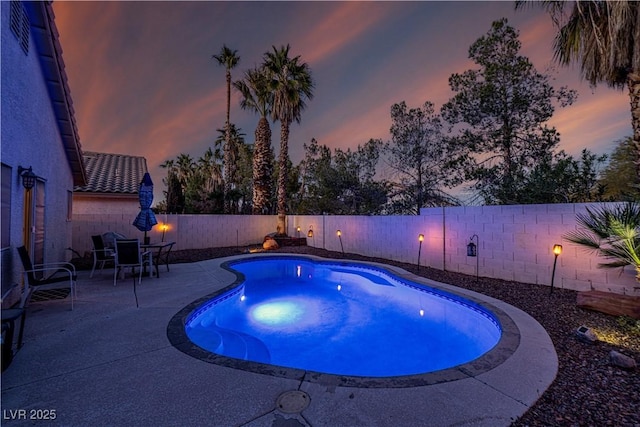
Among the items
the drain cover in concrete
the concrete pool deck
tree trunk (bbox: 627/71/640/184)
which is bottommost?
the concrete pool deck

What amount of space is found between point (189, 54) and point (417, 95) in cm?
1062

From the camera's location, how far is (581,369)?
9.42 feet

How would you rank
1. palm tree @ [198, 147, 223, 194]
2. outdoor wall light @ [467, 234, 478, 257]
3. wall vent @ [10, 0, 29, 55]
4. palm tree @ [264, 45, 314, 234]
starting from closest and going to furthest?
1. wall vent @ [10, 0, 29, 55]
2. outdoor wall light @ [467, 234, 478, 257]
3. palm tree @ [264, 45, 314, 234]
4. palm tree @ [198, 147, 223, 194]

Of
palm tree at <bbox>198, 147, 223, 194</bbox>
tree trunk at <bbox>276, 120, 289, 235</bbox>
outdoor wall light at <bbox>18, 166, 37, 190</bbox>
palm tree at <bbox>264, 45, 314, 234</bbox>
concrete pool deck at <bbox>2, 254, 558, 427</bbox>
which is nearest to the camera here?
concrete pool deck at <bbox>2, 254, 558, 427</bbox>

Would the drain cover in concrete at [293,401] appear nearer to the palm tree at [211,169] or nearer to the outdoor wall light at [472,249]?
the outdoor wall light at [472,249]

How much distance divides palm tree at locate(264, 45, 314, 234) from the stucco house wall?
342 inches

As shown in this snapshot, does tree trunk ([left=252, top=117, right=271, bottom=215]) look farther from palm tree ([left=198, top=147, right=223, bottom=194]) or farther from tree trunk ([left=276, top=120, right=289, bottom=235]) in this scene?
palm tree ([left=198, top=147, right=223, bottom=194])

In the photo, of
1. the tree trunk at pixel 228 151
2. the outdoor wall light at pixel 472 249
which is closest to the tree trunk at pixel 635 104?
the outdoor wall light at pixel 472 249

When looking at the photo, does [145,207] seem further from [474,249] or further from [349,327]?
[474,249]

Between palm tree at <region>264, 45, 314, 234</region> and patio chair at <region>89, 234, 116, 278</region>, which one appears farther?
palm tree at <region>264, 45, 314, 234</region>

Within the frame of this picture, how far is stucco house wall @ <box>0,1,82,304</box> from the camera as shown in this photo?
4.09m

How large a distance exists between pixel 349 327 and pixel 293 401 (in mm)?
3454

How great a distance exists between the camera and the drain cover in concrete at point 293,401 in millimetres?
2123

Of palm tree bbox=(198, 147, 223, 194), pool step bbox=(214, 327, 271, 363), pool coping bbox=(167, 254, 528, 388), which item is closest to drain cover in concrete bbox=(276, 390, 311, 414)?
pool coping bbox=(167, 254, 528, 388)
